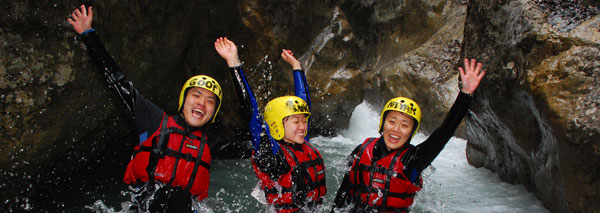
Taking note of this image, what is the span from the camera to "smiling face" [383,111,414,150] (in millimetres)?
3279

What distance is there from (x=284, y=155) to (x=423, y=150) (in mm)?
1150

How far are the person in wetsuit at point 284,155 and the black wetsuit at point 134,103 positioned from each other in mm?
735

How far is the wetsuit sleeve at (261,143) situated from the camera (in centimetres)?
313

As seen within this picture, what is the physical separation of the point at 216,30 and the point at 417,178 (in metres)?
4.77

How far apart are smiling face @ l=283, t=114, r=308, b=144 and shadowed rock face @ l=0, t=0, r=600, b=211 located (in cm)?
194

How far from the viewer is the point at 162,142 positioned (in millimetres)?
3301

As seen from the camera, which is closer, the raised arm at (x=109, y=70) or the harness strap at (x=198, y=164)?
the raised arm at (x=109, y=70)

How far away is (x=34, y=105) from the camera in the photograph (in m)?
3.71

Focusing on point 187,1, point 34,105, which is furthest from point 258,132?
point 187,1

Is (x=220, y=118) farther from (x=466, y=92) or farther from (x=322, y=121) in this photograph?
(x=466, y=92)

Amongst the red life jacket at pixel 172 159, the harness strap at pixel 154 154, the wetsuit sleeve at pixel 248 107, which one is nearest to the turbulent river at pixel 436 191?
the red life jacket at pixel 172 159

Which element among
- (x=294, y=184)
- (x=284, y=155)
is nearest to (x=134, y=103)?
(x=284, y=155)

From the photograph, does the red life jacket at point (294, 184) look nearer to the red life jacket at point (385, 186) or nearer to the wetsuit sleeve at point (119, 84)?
the red life jacket at point (385, 186)

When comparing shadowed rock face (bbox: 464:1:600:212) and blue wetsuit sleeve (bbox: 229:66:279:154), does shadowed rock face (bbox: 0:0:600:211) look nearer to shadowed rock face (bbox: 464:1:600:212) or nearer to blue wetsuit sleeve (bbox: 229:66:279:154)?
shadowed rock face (bbox: 464:1:600:212)
